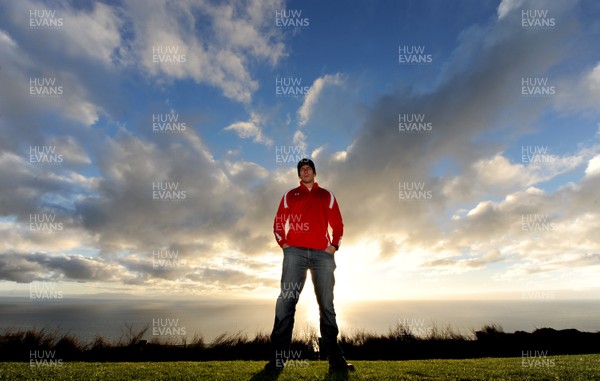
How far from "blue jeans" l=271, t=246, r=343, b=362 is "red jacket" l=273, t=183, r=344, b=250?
0.20m

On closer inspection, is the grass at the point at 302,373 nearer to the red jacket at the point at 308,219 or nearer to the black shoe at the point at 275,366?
the black shoe at the point at 275,366

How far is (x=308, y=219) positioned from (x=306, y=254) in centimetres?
68

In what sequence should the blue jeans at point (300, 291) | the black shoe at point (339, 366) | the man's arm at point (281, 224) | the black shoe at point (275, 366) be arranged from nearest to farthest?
the black shoe at point (275, 366)
the black shoe at point (339, 366)
the blue jeans at point (300, 291)
the man's arm at point (281, 224)

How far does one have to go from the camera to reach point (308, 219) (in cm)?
643

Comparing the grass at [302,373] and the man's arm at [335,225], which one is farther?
the man's arm at [335,225]

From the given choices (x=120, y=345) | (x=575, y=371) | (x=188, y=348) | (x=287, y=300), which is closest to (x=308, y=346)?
(x=188, y=348)

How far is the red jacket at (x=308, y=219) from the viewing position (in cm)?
627

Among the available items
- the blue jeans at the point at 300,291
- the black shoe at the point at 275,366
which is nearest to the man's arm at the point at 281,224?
the blue jeans at the point at 300,291

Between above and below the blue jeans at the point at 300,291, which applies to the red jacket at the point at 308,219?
above

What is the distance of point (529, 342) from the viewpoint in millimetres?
13141

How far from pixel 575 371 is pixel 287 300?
206 inches

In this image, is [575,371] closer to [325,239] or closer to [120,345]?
[325,239]

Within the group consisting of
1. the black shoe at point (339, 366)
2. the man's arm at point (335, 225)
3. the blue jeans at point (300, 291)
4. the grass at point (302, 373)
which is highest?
the man's arm at point (335, 225)

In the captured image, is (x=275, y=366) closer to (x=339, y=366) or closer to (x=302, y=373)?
(x=302, y=373)
